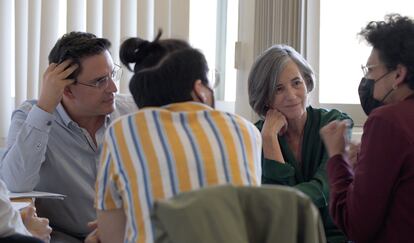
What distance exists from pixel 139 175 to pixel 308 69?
3.91ft

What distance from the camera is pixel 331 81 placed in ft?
10.3

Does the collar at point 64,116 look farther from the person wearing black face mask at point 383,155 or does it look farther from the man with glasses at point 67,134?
the person wearing black face mask at point 383,155

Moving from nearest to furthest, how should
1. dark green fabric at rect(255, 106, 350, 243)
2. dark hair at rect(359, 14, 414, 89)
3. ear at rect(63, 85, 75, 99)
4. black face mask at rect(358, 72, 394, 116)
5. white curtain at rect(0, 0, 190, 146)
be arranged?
dark hair at rect(359, 14, 414, 89)
black face mask at rect(358, 72, 394, 116)
dark green fabric at rect(255, 106, 350, 243)
ear at rect(63, 85, 75, 99)
white curtain at rect(0, 0, 190, 146)

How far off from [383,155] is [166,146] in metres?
0.57

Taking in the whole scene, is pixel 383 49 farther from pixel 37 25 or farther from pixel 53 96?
pixel 37 25

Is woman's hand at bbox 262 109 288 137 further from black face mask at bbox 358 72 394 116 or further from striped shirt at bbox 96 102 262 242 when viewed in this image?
striped shirt at bbox 96 102 262 242

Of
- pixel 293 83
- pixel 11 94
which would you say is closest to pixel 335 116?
pixel 293 83

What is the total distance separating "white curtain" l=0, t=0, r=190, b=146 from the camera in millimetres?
3033

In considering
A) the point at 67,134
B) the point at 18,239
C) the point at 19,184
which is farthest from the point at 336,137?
the point at 19,184

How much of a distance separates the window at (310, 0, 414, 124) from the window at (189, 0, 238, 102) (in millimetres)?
464

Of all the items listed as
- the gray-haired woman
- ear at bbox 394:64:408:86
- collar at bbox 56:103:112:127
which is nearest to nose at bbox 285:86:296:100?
the gray-haired woman

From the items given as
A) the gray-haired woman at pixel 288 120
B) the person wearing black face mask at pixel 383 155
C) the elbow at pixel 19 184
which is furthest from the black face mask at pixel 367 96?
the elbow at pixel 19 184

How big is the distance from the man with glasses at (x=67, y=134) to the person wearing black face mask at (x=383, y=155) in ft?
2.95

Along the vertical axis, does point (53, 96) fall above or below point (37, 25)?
below
